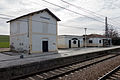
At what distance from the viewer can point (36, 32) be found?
60.4 ft

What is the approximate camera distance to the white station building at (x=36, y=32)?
17.8 meters

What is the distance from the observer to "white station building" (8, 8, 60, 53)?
58.5 ft

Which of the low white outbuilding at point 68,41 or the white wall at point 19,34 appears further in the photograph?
the low white outbuilding at point 68,41

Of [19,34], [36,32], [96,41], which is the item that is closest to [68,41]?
[96,41]

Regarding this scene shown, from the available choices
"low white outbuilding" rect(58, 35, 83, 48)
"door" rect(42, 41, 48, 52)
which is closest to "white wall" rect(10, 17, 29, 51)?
"door" rect(42, 41, 48, 52)

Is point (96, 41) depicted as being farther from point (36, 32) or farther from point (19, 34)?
point (19, 34)

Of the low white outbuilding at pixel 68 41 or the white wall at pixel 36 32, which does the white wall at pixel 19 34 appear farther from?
the low white outbuilding at pixel 68 41

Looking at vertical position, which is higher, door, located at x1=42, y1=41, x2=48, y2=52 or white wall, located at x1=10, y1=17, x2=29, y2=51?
white wall, located at x1=10, y1=17, x2=29, y2=51

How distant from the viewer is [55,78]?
258 inches

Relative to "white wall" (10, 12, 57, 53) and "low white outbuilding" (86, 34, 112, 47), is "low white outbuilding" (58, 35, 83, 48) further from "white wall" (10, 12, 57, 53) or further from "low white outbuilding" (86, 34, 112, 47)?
"white wall" (10, 12, 57, 53)

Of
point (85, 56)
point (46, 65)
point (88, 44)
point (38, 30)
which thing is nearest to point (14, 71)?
point (46, 65)

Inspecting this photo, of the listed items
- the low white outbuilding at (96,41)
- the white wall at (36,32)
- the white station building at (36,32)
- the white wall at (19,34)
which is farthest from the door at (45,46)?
the low white outbuilding at (96,41)

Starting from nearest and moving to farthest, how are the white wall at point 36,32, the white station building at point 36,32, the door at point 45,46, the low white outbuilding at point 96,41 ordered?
the white station building at point 36,32 → the white wall at point 36,32 → the door at point 45,46 → the low white outbuilding at point 96,41

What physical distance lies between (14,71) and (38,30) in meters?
11.6
